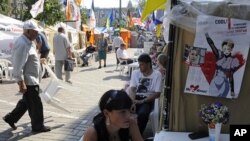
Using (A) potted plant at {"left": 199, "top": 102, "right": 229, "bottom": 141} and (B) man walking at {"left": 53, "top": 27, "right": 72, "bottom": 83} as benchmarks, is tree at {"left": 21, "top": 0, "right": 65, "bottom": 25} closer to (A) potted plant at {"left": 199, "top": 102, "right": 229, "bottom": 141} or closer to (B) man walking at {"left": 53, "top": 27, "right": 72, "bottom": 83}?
(B) man walking at {"left": 53, "top": 27, "right": 72, "bottom": 83}

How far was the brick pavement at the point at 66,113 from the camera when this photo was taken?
6.35 m

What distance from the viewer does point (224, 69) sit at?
4219mm

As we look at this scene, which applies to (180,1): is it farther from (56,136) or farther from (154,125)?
(56,136)

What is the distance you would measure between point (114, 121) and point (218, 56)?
1.82m

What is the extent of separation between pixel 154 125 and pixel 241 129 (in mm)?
2323

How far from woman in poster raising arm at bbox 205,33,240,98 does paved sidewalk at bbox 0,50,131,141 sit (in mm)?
2789

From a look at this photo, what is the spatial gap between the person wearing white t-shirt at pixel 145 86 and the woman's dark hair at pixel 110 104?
300 centimetres

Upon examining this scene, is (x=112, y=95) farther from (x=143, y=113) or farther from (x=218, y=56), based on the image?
(x=143, y=113)

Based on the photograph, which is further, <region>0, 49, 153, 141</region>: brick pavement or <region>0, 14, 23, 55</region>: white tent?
<region>0, 14, 23, 55</region>: white tent

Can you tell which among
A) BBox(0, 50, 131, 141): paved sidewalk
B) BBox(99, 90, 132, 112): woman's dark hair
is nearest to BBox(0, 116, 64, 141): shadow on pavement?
BBox(0, 50, 131, 141): paved sidewalk

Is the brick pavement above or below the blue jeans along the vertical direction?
below

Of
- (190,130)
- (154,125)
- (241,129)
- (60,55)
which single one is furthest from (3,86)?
(241,129)

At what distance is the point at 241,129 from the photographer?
3.71 metres

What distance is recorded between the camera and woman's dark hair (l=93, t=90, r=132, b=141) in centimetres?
276
